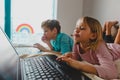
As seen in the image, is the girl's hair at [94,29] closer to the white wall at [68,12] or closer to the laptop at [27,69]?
the laptop at [27,69]

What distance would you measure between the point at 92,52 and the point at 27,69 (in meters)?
0.41

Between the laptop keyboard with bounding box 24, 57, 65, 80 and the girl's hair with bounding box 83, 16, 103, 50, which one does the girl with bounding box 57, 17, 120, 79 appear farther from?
the laptop keyboard with bounding box 24, 57, 65, 80

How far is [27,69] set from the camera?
3.52ft

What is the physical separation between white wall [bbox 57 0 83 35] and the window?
4.2 inches

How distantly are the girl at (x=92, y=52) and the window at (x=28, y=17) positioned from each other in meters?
1.66

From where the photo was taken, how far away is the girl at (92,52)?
1.08 metres

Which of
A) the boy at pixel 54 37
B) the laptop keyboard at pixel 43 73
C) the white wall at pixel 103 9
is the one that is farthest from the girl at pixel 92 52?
the white wall at pixel 103 9

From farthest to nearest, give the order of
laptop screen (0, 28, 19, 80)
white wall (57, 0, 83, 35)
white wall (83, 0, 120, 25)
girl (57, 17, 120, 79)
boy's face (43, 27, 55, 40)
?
white wall (57, 0, 83, 35) → white wall (83, 0, 120, 25) → boy's face (43, 27, 55, 40) → girl (57, 17, 120, 79) → laptop screen (0, 28, 19, 80)

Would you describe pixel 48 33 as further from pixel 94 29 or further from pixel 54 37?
pixel 94 29

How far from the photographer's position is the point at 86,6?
2871 mm

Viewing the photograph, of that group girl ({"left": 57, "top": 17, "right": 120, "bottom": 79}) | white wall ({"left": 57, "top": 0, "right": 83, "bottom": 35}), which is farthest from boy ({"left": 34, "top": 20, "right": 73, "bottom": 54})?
white wall ({"left": 57, "top": 0, "right": 83, "bottom": 35})

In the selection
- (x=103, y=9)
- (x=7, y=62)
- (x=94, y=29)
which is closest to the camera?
(x=7, y=62)

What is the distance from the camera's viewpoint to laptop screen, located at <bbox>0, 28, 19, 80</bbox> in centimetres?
64

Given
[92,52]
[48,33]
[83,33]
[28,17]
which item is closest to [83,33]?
[83,33]
